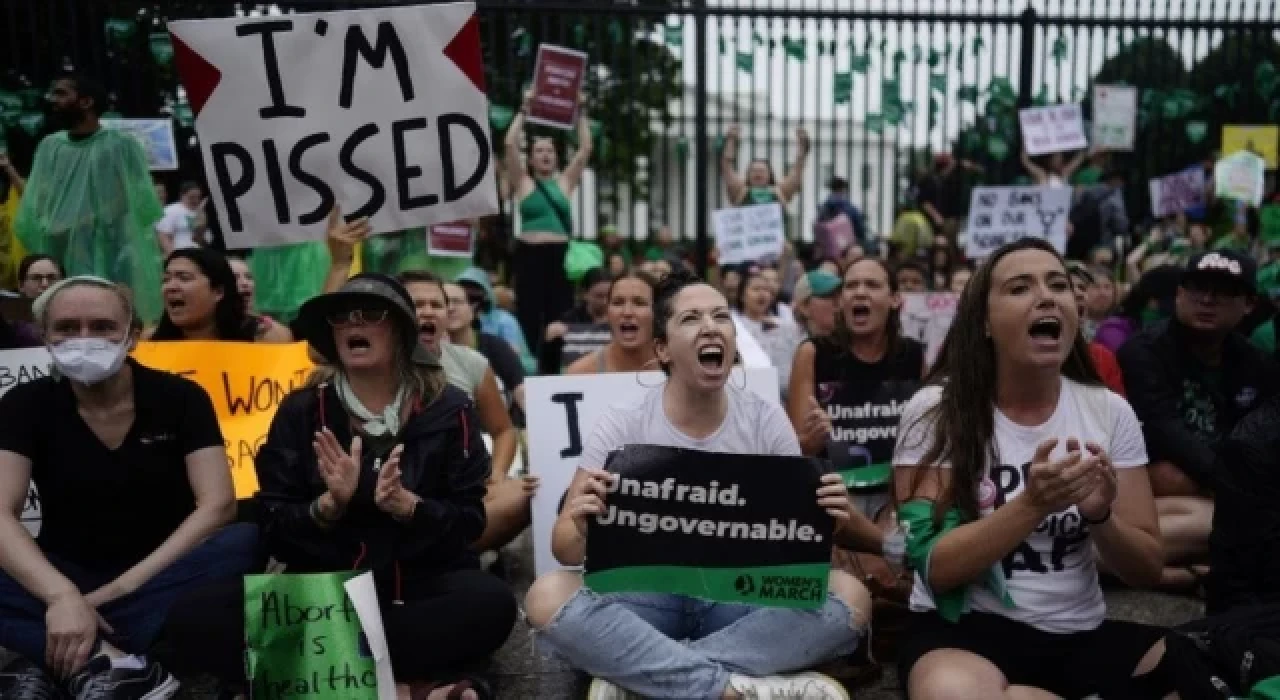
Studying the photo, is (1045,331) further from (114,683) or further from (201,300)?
(201,300)

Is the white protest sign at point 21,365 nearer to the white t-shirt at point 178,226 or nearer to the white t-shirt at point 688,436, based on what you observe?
the white t-shirt at point 688,436

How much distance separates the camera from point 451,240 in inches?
349

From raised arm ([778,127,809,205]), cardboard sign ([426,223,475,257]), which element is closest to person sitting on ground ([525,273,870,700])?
cardboard sign ([426,223,475,257])

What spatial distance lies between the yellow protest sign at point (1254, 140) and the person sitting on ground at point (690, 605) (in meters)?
8.65

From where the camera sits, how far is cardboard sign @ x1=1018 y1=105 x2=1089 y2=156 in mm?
10359

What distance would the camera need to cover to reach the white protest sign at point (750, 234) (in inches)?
398

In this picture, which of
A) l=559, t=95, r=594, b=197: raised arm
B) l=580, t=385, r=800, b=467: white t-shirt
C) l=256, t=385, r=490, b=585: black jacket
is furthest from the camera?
l=559, t=95, r=594, b=197: raised arm

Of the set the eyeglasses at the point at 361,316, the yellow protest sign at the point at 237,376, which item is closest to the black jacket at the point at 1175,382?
the eyeglasses at the point at 361,316

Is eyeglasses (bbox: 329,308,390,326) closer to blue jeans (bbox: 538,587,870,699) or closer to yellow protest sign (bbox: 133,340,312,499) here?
blue jeans (bbox: 538,587,870,699)

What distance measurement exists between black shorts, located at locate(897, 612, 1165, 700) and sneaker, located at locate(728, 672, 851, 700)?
0.22 metres

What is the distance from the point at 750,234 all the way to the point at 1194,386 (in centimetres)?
512

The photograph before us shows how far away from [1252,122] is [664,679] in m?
11.0

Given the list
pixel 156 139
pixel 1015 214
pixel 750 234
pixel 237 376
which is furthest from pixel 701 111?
pixel 237 376

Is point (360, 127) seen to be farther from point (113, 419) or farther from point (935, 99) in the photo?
point (935, 99)
